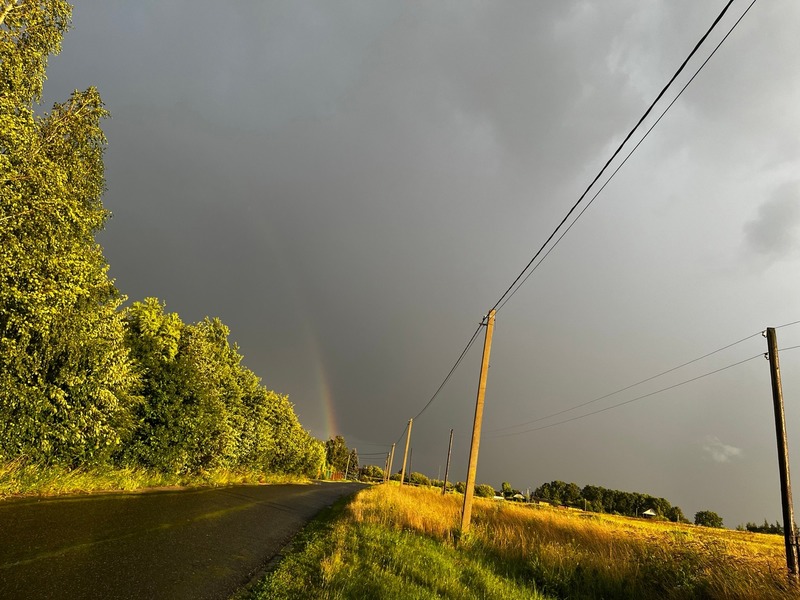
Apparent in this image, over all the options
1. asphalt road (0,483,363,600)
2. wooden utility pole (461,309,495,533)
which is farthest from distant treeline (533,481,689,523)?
asphalt road (0,483,363,600)

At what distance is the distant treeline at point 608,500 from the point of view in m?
127

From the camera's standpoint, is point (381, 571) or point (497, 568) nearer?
point (381, 571)

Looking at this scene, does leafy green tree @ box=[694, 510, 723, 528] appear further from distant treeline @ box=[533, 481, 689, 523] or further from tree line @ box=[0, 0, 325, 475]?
tree line @ box=[0, 0, 325, 475]

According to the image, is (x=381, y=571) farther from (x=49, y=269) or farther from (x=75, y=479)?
(x=75, y=479)

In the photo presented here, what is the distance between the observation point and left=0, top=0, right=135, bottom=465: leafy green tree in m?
10.6

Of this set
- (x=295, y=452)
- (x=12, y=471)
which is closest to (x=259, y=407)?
(x=295, y=452)

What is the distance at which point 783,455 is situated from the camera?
1136 centimetres

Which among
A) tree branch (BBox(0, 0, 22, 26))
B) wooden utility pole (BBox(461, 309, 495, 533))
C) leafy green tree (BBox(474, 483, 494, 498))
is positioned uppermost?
tree branch (BBox(0, 0, 22, 26))

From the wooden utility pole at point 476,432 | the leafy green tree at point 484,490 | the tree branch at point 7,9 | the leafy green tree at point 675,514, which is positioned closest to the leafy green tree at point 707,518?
the leafy green tree at point 675,514

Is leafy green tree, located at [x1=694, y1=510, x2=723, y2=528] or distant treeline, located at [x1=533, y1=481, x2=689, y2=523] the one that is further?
distant treeline, located at [x1=533, y1=481, x2=689, y2=523]

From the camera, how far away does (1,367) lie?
11766mm

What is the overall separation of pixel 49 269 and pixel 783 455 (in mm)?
20759

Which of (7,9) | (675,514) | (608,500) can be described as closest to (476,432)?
(7,9)

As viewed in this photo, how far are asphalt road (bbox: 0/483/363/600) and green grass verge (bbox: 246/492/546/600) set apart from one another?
73 cm
